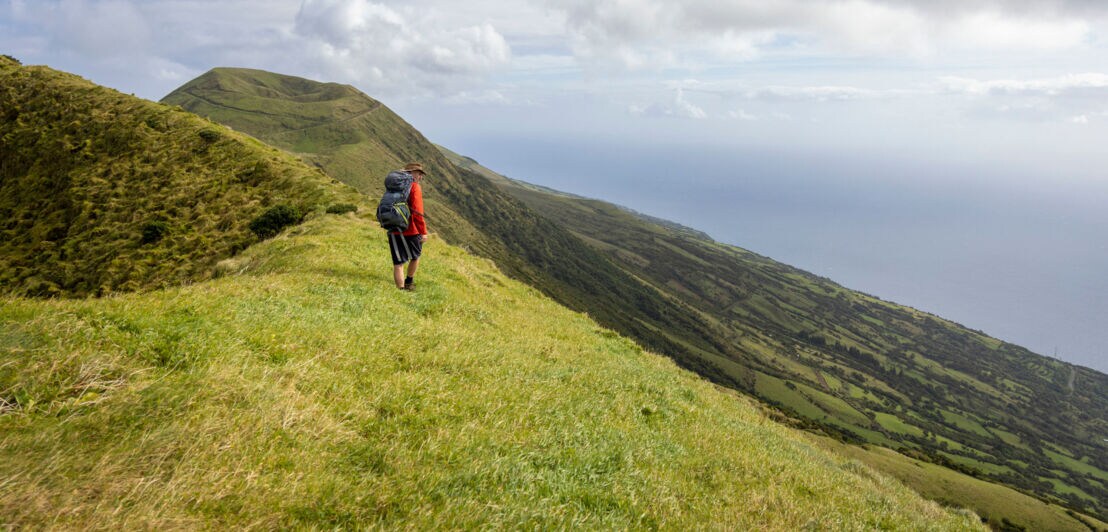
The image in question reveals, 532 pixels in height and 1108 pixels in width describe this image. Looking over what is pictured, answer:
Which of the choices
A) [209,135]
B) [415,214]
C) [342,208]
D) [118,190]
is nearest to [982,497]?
[415,214]

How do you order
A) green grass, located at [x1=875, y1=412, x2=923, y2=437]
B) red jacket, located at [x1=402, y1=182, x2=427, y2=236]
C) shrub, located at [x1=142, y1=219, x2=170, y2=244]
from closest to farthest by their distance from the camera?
red jacket, located at [x1=402, y1=182, x2=427, y2=236] → shrub, located at [x1=142, y1=219, x2=170, y2=244] → green grass, located at [x1=875, y1=412, x2=923, y2=437]

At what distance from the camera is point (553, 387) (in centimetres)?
908

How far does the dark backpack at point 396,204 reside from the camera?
42.3ft

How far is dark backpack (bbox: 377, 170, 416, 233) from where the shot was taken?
507 inches

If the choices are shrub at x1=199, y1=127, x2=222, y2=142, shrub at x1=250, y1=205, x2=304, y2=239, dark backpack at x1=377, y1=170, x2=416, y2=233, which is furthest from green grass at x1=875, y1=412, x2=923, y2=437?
shrub at x1=199, y1=127, x2=222, y2=142

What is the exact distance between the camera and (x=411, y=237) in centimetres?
1380

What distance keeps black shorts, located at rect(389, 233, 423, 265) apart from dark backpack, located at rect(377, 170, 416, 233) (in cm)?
51

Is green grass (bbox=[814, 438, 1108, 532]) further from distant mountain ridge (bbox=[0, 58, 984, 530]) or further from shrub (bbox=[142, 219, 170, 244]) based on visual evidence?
shrub (bbox=[142, 219, 170, 244])

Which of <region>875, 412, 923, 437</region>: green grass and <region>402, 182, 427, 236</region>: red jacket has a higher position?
<region>402, 182, 427, 236</region>: red jacket

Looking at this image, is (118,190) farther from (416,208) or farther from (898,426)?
(898,426)

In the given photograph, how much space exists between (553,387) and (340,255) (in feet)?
35.9

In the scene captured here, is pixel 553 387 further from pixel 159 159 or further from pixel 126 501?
pixel 159 159

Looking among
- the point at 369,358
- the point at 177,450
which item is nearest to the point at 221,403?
the point at 177,450

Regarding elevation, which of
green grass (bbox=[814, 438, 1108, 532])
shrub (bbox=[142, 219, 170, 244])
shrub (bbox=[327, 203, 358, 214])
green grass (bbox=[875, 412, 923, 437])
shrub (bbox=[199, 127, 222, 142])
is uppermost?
shrub (bbox=[199, 127, 222, 142])
